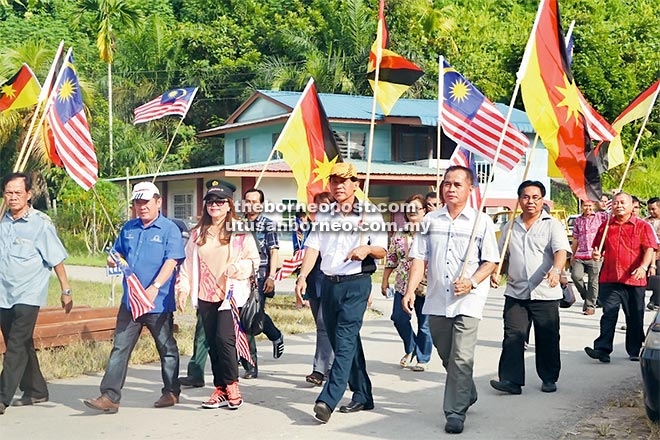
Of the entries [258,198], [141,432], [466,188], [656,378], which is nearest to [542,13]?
[466,188]

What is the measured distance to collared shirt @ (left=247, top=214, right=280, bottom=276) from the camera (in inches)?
359

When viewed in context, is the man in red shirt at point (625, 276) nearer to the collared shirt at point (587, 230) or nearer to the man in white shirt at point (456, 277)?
the man in white shirt at point (456, 277)

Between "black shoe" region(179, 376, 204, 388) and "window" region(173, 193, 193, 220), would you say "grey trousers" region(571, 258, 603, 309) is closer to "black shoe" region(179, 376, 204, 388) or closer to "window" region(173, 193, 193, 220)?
"black shoe" region(179, 376, 204, 388)

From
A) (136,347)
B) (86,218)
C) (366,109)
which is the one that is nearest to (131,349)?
(136,347)

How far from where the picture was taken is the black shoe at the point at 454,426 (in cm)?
669

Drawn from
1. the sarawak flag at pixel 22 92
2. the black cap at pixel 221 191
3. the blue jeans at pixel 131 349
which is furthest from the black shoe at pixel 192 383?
the sarawak flag at pixel 22 92

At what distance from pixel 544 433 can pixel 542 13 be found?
13.6 feet

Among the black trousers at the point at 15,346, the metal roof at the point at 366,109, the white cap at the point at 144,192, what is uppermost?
the metal roof at the point at 366,109

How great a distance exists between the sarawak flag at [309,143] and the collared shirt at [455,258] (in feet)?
12.4

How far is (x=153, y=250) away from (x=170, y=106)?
7939 mm

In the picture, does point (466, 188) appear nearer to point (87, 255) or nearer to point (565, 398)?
point (565, 398)

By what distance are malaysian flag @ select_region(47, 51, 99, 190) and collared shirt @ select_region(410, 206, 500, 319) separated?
6.09 meters

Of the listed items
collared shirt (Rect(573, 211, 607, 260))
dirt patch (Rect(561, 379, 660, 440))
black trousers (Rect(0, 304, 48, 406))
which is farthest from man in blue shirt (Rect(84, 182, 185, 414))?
collared shirt (Rect(573, 211, 607, 260))

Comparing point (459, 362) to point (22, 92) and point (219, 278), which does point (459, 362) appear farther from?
point (22, 92)
